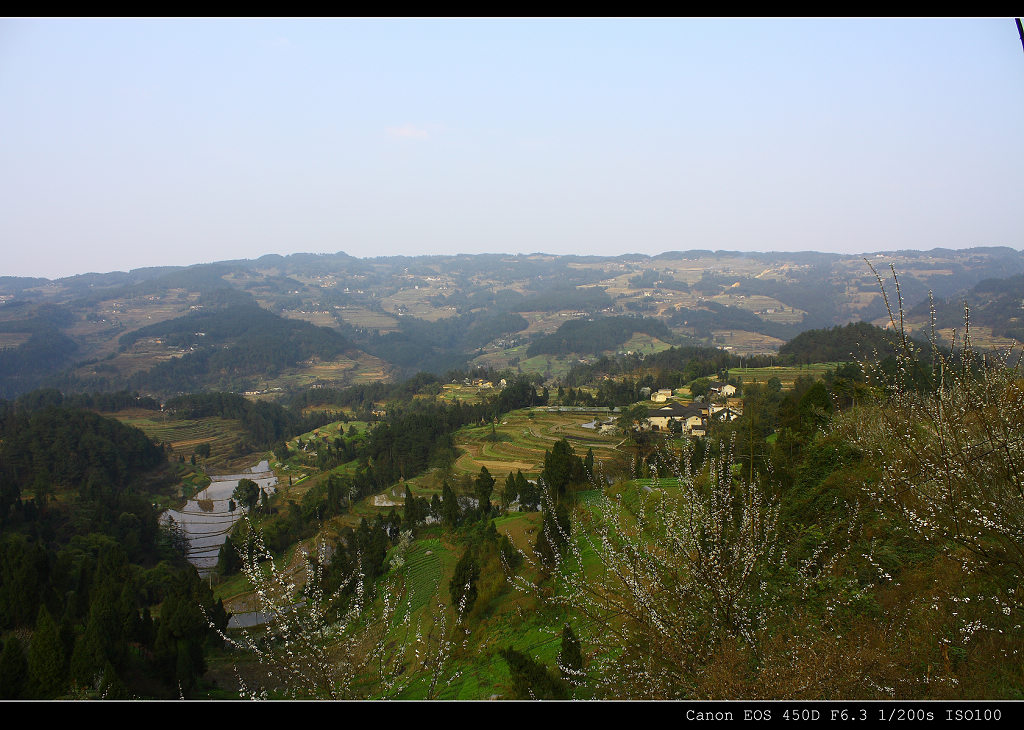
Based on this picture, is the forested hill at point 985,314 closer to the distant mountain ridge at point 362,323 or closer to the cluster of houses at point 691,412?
the cluster of houses at point 691,412

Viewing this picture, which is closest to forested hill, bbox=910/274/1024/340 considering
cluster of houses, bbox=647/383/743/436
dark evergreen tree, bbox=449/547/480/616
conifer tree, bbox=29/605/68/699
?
dark evergreen tree, bbox=449/547/480/616

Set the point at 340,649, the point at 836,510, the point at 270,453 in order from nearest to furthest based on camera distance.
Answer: the point at 340,649 → the point at 836,510 → the point at 270,453

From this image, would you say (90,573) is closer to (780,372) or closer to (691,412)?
(691,412)

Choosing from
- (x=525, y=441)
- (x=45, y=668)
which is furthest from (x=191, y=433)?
(x=45, y=668)

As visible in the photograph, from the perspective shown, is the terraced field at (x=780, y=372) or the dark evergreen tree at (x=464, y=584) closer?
the dark evergreen tree at (x=464, y=584)

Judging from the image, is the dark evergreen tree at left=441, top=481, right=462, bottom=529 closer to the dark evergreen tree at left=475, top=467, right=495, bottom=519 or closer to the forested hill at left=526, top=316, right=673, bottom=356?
the dark evergreen tree at left=475, top=467, right=495, bottom=519

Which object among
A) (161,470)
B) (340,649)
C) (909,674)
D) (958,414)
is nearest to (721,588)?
(909,674)

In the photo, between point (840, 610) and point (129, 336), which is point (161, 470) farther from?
point (129, 336)

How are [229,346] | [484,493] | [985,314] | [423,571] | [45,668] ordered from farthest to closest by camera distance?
[229,346], [484,493], [423,571], [985,314], [45,668]

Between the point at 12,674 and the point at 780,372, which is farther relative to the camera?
the point at 780,372

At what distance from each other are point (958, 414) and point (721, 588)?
1.71 meters

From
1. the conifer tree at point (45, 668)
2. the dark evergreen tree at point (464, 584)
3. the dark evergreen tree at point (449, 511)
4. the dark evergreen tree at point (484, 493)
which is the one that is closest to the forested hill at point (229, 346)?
the dark evergreen tree at point (449, 511)

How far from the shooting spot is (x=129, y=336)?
101 metres

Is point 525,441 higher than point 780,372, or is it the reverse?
point 780,372
